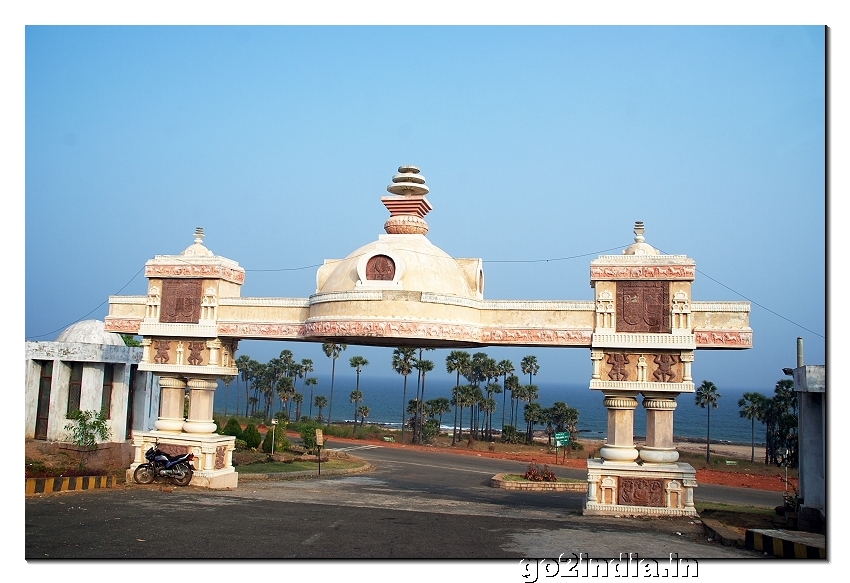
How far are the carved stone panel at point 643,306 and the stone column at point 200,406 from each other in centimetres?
1049

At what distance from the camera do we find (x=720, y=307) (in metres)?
16.7

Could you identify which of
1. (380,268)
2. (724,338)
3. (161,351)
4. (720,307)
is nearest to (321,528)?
(380,268)

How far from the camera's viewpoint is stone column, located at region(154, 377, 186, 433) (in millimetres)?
19797

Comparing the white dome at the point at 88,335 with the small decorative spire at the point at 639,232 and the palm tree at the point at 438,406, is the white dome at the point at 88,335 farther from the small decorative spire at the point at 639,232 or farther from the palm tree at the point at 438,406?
the palm tree at the point at 438,406

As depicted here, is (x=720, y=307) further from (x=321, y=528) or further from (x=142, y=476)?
(x=142, y=476)

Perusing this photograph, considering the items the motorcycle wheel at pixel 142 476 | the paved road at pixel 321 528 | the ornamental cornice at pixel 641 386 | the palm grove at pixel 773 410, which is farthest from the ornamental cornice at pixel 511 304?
the palm grove at pixel 773 410

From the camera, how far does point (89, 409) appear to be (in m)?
24.0

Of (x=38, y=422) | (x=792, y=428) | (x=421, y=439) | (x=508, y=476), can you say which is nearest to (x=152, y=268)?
(x=38, y=422)

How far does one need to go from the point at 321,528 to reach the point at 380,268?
20.9 feet

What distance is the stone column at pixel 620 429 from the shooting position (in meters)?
16.9

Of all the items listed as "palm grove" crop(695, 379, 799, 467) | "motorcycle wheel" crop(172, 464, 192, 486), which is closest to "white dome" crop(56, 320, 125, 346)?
"motorcycle wheel" crop(172, 464, 192, 486)

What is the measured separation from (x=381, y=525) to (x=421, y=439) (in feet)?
137

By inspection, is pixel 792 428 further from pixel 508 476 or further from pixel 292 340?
pixel 292 340
